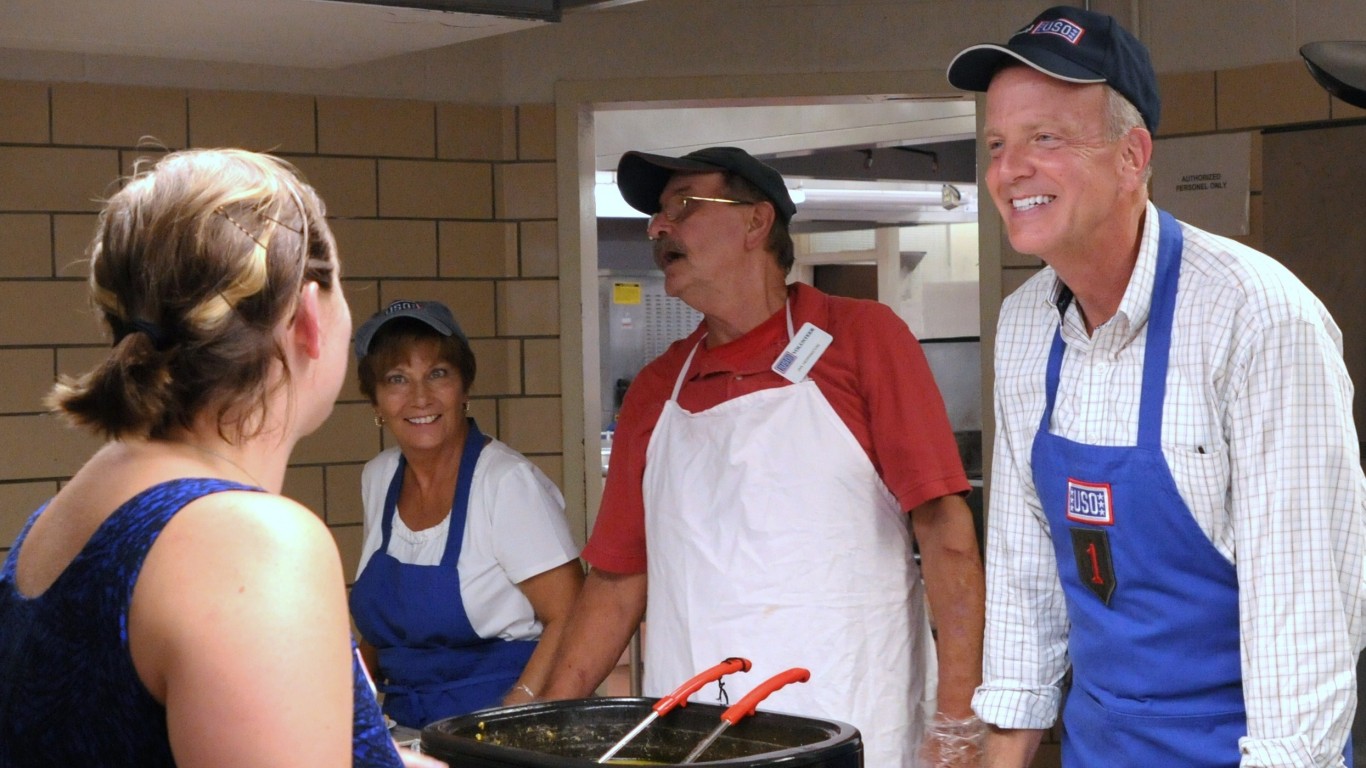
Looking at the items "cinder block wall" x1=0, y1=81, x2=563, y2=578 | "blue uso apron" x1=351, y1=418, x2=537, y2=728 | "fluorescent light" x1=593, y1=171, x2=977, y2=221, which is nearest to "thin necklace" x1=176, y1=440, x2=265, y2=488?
"blue uso apron" x1=351, y1=418, x2=537, y2=728

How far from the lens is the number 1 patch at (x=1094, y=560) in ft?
4.78

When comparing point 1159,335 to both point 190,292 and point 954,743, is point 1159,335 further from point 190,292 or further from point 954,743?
point 190,292

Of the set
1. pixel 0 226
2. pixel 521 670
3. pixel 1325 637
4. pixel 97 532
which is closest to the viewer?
pixel 97 532

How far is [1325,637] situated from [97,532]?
1089 millimetres

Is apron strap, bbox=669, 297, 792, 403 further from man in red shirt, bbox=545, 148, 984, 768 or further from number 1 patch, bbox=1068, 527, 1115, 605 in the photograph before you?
number 1 patch, bbox=1068, 527, 1115, 605

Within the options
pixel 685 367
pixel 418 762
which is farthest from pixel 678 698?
pixel 685 367

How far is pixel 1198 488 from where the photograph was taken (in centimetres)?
139

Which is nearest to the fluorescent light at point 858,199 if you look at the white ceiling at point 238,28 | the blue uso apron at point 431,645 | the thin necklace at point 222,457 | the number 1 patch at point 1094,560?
the white ceiling at point 238,28

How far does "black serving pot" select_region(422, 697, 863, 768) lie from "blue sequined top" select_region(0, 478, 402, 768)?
412 millimetres

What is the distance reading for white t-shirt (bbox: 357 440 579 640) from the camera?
7.89 ft

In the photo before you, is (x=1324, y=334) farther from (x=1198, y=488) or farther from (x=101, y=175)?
(x=101, y=175)

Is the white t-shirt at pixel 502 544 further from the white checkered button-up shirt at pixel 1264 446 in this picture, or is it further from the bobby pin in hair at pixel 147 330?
the bobby pin in hair at pixel 147 330

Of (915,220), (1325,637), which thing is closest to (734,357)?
(1325,637)

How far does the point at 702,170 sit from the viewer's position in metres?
2.30
